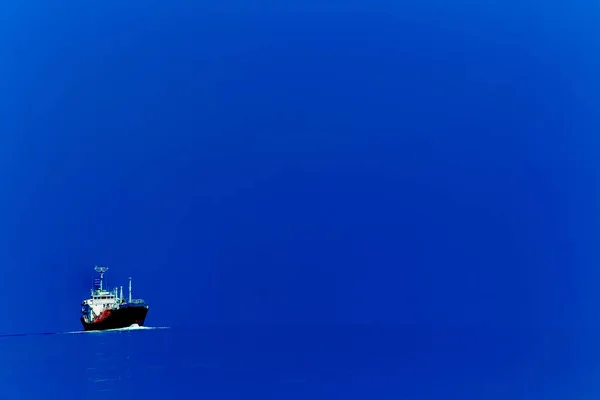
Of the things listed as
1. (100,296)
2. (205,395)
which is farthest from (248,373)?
(100,296)

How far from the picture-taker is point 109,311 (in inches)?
4958

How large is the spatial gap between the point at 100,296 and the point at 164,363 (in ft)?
253

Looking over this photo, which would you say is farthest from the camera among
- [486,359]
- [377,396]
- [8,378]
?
[486,359]

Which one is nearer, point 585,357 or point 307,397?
point 307,397

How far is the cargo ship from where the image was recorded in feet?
414

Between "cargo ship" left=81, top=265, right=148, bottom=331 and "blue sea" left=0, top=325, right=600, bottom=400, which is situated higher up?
"cargo ship" left=81, top=265, right=148, bottom=331

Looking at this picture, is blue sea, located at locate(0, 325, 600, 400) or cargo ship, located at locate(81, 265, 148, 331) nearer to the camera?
blue sea, located at locate(0, 325, 600, 400)

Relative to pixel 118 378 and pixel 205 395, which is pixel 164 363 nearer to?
pixel 118 378

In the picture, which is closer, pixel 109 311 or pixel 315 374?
pixel 315 374

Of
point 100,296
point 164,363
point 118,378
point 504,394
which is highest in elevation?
point 100,296

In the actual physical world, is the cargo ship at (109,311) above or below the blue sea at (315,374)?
above

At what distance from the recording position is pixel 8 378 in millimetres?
48969

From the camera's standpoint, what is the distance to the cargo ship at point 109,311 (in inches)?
4966

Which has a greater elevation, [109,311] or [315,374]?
[109,311]
